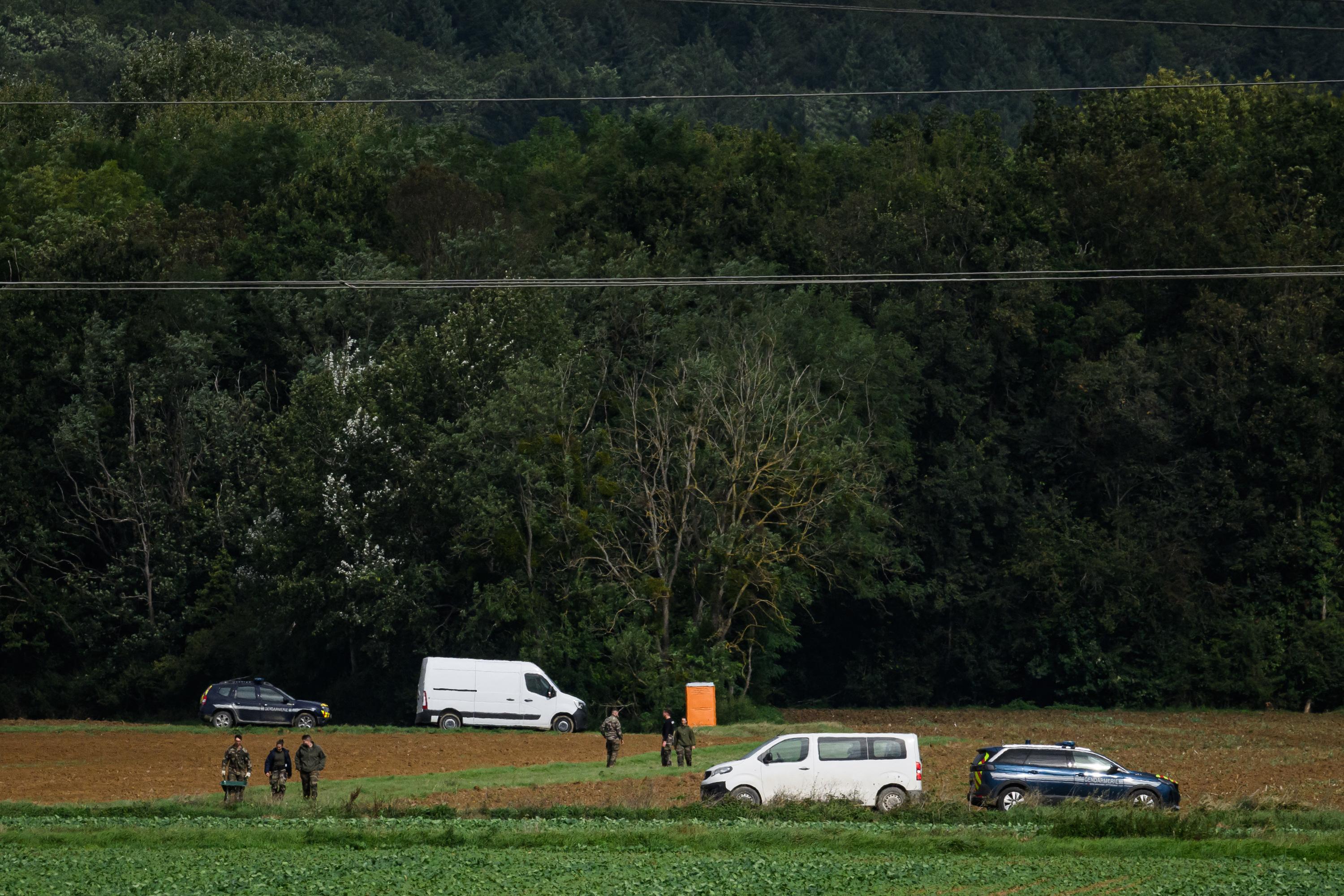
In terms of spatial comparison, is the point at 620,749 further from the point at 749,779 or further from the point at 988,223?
the point at 988,223

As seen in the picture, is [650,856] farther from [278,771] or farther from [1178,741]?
[1178,741]

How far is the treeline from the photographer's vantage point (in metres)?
142

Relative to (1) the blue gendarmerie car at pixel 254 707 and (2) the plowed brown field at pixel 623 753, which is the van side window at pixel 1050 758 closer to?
(2) the plowed brown field at pixel 623 753

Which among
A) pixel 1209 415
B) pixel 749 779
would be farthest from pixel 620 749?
pixel 1209 415

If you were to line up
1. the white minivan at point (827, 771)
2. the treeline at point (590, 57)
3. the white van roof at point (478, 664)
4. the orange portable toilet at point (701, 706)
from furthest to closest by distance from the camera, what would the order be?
the treeline at point (590, 57) < the white van roof at point (478, 664) < the orange portable toilet at point (701, 706) < the white minivan at point (827, 771)

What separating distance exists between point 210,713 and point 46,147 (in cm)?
3742

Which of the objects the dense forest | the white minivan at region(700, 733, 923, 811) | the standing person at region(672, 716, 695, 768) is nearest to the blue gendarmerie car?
the dense forest

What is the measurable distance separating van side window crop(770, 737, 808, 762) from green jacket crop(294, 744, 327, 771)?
26.8ft

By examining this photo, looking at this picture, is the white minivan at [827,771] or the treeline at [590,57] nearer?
the white minivan at [827,771]

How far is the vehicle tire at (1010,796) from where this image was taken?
29.4m

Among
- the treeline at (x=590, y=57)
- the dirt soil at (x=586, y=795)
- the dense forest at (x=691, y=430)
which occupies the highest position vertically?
the treeline at (x=590, y=57)

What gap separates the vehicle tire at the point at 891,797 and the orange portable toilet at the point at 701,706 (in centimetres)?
1933

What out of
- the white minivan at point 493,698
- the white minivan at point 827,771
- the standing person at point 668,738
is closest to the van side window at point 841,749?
the white minivan at point 827,771

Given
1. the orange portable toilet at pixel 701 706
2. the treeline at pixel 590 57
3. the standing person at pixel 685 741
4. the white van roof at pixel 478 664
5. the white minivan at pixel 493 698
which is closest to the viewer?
the standing person at pixel 685 741
